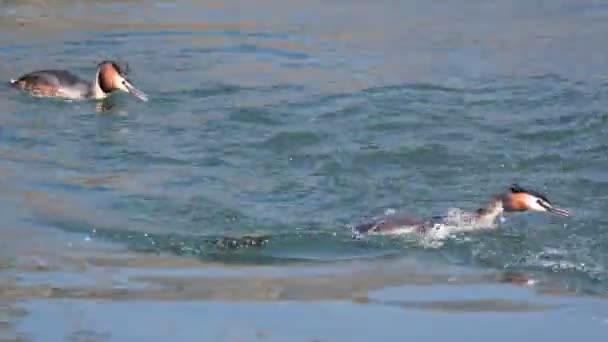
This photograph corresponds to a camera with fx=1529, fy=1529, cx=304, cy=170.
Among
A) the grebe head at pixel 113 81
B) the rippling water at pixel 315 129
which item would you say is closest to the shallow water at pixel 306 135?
the rippling water at pixel 315 129

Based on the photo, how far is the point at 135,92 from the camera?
1181 cm

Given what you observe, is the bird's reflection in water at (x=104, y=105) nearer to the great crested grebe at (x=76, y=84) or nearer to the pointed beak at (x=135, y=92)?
the great crested grebe at (x=76, y=84)

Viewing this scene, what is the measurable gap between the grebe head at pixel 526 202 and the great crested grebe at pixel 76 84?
3966 millimetres

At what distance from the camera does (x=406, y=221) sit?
8438 millimetres

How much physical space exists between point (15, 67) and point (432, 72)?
11.7ft

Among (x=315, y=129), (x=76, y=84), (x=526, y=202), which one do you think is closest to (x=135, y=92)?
(x=76, y=84)

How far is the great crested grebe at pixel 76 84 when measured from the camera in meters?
11.8

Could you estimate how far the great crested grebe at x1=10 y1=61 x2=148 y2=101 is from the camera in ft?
38.6

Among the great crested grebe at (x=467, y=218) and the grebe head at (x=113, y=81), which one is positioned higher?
the grebe head at (x=113, y=81)

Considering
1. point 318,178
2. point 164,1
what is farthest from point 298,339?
point 164,1

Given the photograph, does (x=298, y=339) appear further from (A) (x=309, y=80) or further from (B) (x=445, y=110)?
(A) (x=309, y=80)

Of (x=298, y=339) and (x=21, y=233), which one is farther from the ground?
(x=21, y=233)

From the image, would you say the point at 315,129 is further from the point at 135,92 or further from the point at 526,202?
the point at 526,202

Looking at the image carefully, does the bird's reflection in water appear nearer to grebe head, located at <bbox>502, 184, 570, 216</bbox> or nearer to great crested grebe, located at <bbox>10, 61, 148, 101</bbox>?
great crested grebe, located at <bbox>10, 61, 148, 101</bbox>
